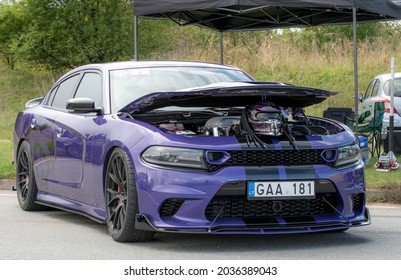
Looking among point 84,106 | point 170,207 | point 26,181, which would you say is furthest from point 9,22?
point 170,207

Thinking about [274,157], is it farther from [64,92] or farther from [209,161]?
[64,92]

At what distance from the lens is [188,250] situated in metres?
6.31

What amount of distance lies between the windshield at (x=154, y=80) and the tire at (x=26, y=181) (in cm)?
163

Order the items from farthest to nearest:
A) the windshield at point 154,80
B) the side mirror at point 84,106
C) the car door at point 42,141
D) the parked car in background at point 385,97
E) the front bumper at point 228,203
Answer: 1. the parked car in background at point 385,97
2. the car door at point 42,141
3. the windshield at point 154,80
4. the side mirror at point 84,106
5. the front bumper at point 228,203

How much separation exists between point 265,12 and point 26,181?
7.35 metres

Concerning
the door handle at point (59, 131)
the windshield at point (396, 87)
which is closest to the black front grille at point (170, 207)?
the door handle at point (59, 131)

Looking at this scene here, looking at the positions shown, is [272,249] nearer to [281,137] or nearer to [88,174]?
[281,137]

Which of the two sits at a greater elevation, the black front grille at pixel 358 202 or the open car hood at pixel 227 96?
the open car hood at pixel 227 96

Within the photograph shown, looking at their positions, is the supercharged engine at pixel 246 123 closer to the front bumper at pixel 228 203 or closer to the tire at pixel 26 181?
the front bumper at pixel 228 203

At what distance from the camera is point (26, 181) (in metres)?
8.88

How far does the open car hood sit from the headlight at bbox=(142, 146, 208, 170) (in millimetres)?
495

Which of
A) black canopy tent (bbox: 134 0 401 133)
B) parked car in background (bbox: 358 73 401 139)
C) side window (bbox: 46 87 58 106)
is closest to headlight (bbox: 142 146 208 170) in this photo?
side window (bbox: 46 87 58 106)

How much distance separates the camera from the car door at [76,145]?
7.20 m

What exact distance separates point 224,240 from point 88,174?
1.29m
